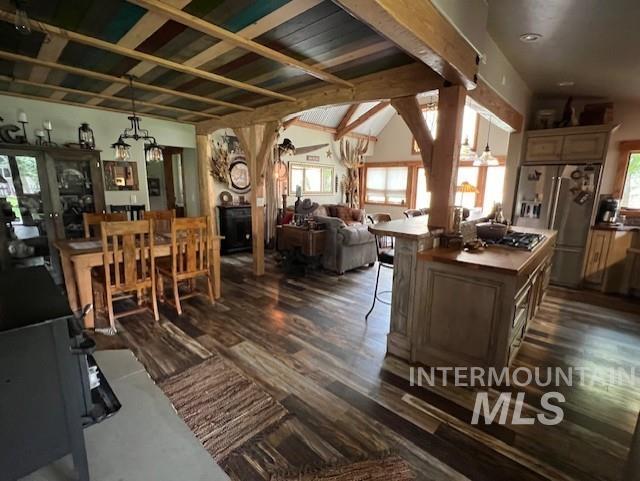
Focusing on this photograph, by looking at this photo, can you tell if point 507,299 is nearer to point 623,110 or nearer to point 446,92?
point 446,92

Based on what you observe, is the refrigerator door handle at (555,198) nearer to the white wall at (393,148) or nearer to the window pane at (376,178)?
the white wall at (393,148)

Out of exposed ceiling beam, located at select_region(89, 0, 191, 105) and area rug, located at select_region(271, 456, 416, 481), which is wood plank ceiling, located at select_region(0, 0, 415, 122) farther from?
area rug, located at select_region(271, 456, 416, 481)

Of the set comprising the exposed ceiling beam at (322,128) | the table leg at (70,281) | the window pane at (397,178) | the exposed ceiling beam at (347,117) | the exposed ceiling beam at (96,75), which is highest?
the exposed ceiling beam at (347,117)

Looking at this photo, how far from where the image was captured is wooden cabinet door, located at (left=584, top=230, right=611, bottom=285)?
397 cm

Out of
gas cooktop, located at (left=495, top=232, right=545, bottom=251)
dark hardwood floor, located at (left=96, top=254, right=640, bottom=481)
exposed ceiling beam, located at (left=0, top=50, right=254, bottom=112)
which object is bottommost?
dark hardwood floor, located at (left=96, top=254, right=640, bottom=481)

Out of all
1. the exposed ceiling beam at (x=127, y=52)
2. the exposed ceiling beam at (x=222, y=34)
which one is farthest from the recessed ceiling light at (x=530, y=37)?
the exposed ceiling beam at (x=127, y=52)

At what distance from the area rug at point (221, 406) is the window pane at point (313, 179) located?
621 cm

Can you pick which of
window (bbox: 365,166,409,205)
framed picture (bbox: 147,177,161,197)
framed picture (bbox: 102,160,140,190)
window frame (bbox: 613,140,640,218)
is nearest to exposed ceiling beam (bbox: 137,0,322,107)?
framed picture (bbox: 102,160,140,190)

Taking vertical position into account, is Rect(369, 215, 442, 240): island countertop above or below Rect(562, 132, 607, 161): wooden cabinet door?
below

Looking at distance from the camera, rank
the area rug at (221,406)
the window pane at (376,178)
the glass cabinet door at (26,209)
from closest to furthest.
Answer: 1. the area rug at (221,406)
2. the glass cabinet door at (26,209)
3. the window pane at (376,178)

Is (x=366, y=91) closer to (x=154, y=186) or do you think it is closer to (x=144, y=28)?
(x=144, y=28)

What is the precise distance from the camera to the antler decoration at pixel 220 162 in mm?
5961

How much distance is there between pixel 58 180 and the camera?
12.5 feet

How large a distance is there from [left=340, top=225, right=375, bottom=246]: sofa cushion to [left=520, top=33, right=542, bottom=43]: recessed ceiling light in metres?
2.84
